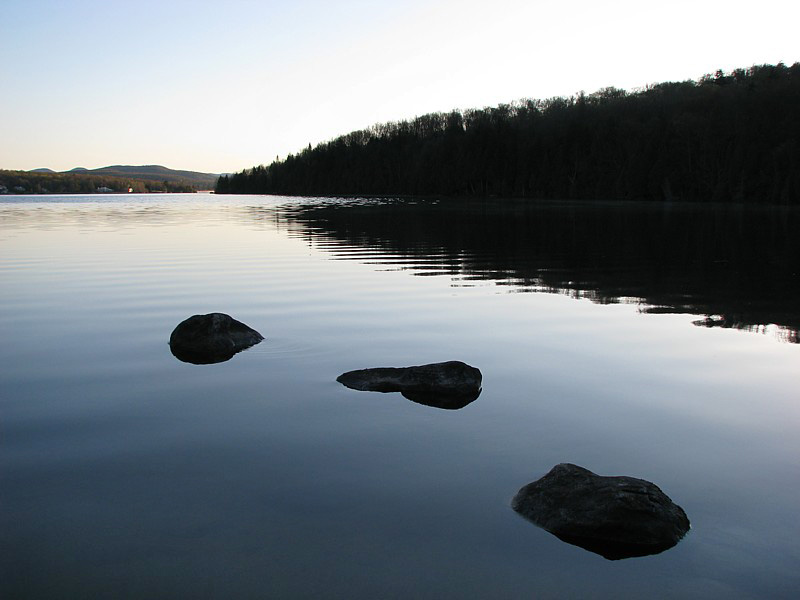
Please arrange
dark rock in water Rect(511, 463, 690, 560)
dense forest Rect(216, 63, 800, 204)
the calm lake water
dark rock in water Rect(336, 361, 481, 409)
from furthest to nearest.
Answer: dense forest Rect(216, 63, 800, 204)
dark rock in water Rect(336, 361, 481, 409)
dark rock in water Rect(511, 463, 690, 560)
the calm lake water

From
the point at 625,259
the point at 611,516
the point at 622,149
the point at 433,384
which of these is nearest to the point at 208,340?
the point at 433,384

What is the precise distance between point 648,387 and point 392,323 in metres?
4.71

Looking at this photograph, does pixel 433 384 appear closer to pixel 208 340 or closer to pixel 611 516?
pixel 611 516

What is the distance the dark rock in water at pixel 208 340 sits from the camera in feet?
31.0

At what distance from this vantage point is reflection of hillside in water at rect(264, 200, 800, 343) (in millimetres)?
13672

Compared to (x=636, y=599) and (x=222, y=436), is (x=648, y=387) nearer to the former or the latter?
(x=636, y=599)

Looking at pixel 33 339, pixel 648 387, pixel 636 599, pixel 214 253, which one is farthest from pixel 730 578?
pixel 214 253

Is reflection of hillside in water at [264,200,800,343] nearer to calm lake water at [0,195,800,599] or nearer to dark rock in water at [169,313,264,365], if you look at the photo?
calm lake water at [0,195,800,599]

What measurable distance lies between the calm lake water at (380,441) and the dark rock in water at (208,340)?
45 centimetres

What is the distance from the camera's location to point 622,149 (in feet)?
286

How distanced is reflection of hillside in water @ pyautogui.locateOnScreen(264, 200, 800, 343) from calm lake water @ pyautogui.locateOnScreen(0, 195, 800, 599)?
1.07 feet

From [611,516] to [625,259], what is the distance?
17674 mm

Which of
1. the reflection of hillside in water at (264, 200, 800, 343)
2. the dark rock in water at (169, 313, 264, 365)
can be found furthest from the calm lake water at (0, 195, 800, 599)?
the dark rock in water at (169, 313, 264, 365)

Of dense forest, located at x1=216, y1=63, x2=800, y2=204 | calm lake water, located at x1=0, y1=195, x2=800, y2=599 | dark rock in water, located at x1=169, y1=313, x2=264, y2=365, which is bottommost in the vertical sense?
calm lake water, located at x1=0, y1=195, x2=800, y2=599
